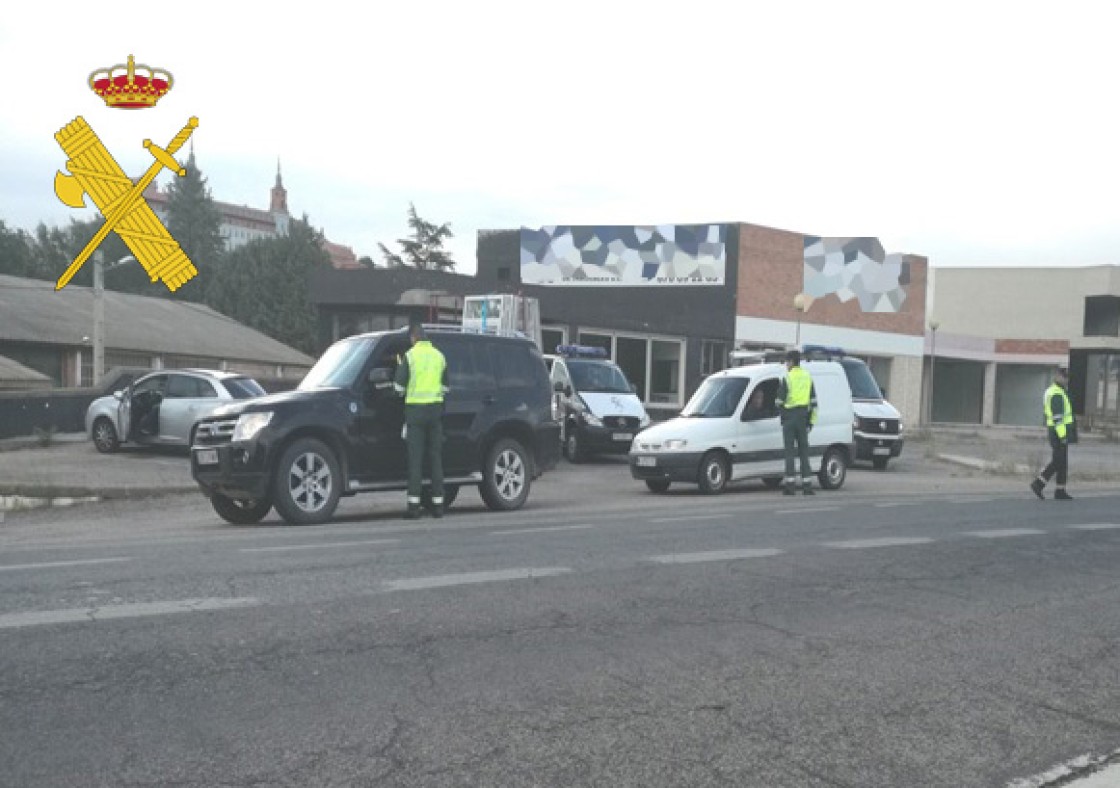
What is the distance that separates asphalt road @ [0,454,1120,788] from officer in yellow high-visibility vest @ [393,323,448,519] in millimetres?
2449

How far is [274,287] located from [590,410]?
6172 cm

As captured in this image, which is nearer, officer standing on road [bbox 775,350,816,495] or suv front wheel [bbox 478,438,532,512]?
suv front wheel [bbox 478,438,532,512]

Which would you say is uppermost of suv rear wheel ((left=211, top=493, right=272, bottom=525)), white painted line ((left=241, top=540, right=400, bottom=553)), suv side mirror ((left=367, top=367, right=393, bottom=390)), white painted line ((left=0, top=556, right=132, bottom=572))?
suv side mirror ((left=367, top=367, right=393, bottom=390))

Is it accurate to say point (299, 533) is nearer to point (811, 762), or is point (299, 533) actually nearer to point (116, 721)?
point (116, 721)

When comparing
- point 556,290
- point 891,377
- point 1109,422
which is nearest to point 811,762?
point 556,290

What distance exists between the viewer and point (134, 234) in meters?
59.3

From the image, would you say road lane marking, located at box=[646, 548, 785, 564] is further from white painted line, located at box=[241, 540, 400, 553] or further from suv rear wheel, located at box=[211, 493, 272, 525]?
suv rear wheel, located at box=[211, 493, 272, 525]

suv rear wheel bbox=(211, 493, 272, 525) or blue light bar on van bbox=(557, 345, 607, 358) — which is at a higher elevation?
blue light bar on van bbox=(557, 345, 607, 358)

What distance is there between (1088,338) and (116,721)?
210ft

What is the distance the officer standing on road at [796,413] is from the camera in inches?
685

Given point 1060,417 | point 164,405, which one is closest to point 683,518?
point 1060,417

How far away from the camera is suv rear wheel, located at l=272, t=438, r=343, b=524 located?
38.6 feet

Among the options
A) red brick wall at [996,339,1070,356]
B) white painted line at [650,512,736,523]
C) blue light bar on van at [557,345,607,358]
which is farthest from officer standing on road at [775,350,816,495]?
red brick wall at [996,339,1070,356]

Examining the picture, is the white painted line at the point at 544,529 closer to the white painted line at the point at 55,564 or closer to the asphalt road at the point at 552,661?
the asphalt road at the point at 552,661
